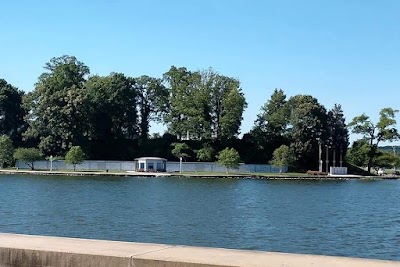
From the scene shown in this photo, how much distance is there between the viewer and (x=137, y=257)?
553 centimetres

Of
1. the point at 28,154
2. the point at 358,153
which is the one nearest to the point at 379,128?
the point at 358,153

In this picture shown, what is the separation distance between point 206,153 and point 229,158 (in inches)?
298

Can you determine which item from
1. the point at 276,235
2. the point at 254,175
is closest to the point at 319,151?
the point at 254,175

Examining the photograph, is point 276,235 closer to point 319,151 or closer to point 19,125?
point 319,151

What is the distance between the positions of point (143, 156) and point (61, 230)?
290 feet

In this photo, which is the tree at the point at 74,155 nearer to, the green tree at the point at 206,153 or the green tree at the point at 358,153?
the green tree at the point at 206,153

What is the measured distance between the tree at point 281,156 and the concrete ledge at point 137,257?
103677mm

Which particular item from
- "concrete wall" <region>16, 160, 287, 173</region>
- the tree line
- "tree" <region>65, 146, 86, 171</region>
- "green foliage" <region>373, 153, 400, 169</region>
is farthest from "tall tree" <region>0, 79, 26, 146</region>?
"green foliage" <region>373, 153, 400, 169</region>

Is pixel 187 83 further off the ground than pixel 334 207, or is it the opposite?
pixel 187 83

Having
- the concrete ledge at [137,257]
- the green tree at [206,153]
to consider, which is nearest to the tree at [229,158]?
the green tree at [206,153]

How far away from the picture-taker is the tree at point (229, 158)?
107125 mm

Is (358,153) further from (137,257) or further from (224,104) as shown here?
(137,257)

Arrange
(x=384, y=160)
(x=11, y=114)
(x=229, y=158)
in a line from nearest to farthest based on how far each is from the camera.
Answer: (x=229, y=158) < (x=11, y=114) < (x=384, y=160)

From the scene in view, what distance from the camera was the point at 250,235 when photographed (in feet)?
94.2
